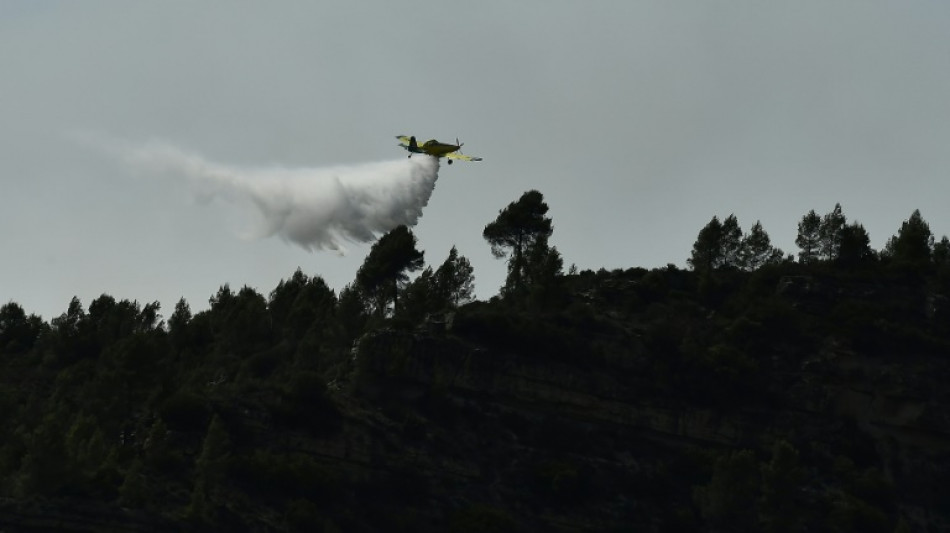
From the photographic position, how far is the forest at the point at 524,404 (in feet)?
319

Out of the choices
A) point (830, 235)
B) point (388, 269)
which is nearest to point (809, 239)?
point (830, 235)

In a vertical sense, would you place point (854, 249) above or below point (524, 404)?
above

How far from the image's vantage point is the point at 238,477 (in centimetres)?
9712

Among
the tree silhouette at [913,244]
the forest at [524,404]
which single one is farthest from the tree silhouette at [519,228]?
the tree silhouette at [913,244]

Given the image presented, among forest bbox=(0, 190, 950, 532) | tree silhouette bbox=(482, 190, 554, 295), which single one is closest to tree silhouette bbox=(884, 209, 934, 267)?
forest bbox=(0, 190, 950, 532)

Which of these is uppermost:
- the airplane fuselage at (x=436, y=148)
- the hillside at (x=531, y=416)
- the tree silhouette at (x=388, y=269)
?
the airplane fuselage at (x=436, y=148)

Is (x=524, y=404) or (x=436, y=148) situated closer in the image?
(x=524, y=404)

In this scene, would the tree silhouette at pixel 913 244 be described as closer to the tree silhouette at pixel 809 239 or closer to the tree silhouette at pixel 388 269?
the tree silhouette at pixel 809 239

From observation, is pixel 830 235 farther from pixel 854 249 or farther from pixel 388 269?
pixel 388 269

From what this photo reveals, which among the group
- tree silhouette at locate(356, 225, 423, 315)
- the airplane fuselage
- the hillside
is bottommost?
the hillside

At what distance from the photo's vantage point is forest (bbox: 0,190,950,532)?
97312mm

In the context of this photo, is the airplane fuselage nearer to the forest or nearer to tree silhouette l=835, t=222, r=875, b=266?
the forest

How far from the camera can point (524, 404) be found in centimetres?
11006

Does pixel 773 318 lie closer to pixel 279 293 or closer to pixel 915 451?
pixel 915 451
